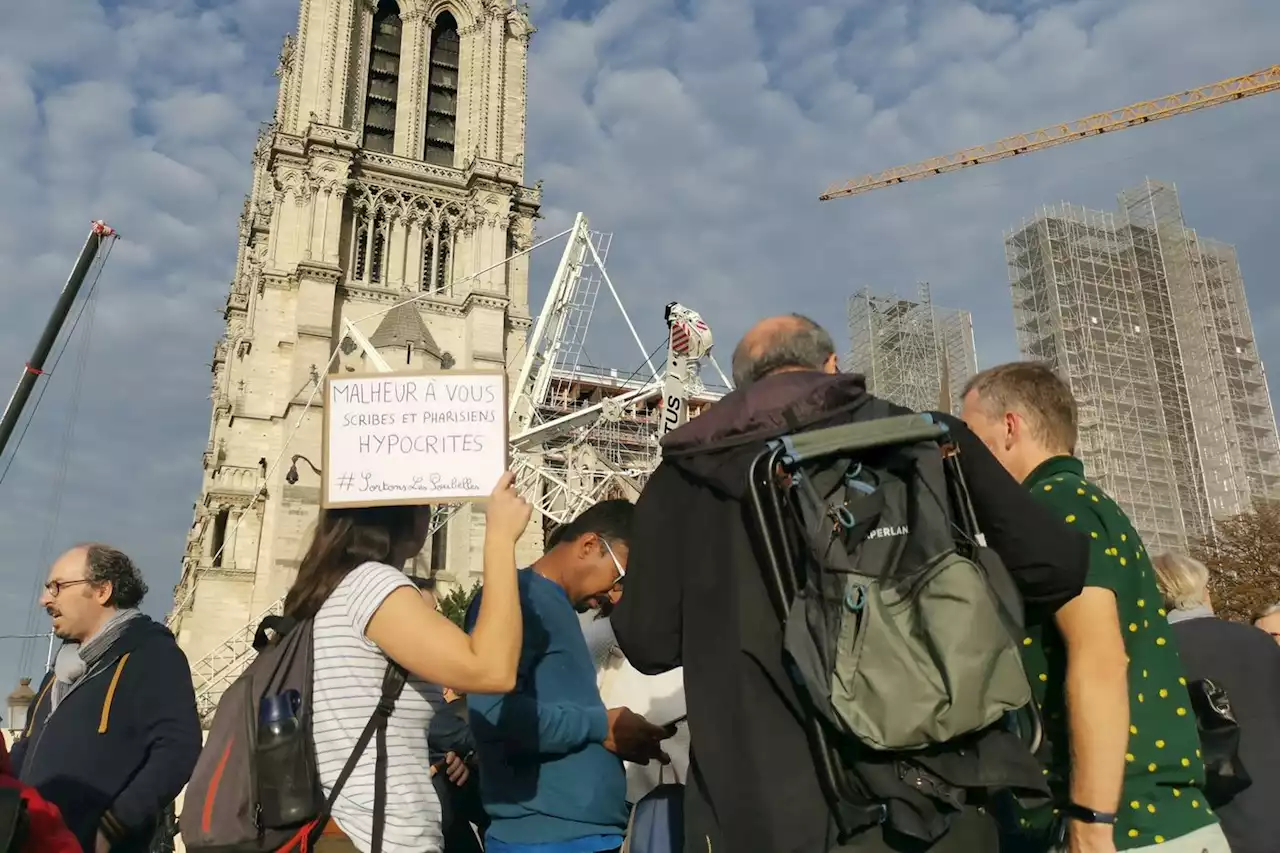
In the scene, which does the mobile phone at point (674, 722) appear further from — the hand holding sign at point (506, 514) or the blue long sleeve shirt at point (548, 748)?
the hand holding sign at point (506, 514)

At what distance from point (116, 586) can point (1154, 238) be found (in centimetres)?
4942

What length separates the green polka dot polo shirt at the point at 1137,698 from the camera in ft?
8.76

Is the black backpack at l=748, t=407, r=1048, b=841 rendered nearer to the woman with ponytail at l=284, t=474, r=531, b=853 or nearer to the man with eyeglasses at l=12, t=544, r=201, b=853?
the woman with ponytail at l=284, t=474, r=531, b=853

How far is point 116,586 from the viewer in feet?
14.6

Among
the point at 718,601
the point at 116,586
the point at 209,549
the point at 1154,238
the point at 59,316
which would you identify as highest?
the point at 1154,238

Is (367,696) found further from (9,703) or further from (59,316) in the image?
(59,316)

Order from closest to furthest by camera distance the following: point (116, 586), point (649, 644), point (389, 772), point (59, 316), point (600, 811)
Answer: point (649, 644), point (389, 772), point (600, 811), point (116, 586), point (59, 316)

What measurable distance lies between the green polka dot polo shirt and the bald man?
12.4 inches

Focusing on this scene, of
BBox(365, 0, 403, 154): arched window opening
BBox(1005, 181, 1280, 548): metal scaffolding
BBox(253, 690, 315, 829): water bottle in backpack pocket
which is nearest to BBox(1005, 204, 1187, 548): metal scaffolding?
BBox(1005, 181, 1280, 548): metal scaffolding

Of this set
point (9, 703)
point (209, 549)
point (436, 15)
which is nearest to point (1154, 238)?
point (436, 15)

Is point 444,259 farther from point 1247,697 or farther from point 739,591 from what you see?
point 739,591

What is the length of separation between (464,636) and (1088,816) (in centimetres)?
171

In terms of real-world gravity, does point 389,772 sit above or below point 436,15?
below

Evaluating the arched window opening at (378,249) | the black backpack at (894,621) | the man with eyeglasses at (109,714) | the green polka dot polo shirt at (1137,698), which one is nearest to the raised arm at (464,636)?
the black backpack at (894,621)
